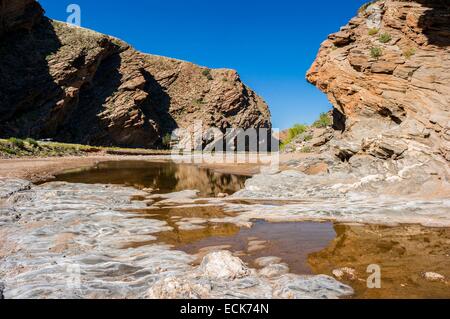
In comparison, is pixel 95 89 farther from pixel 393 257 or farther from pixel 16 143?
pixel 393 257

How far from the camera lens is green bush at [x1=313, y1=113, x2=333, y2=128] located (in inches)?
2247

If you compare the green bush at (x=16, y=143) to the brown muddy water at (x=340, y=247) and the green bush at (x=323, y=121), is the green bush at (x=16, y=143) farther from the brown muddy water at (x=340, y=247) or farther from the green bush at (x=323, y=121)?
the green bush at (x=323, y=121)

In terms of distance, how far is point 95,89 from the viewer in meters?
94.8

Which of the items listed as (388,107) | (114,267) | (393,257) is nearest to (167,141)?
(388,107)

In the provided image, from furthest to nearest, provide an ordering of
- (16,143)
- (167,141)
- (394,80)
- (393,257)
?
(167,141) < (16,143) < (394,80) < (393,257)

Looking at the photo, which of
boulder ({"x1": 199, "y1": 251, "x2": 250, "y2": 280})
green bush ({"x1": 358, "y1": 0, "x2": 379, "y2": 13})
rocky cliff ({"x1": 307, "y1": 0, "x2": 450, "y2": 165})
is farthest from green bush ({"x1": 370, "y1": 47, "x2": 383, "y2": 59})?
boulder ({"x1": 199, "y1": 251, "x2": 250, "y2": 280})

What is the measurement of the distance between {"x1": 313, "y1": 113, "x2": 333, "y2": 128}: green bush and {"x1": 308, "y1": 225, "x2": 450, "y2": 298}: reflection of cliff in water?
150 ft

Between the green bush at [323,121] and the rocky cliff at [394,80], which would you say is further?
the green bush at [323,121]

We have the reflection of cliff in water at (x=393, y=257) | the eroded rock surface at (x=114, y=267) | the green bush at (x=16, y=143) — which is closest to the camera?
the eroded rock surface at (x=114, y=267)

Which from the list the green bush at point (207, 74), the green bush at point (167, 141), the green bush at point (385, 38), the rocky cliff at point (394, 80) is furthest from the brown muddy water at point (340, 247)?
the green bush at point (207, 74)

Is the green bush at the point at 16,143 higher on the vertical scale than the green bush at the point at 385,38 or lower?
lower

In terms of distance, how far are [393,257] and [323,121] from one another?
168 ft

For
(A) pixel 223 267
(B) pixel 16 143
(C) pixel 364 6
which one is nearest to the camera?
(A) pixel 223 267

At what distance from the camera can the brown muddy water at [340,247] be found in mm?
7754
